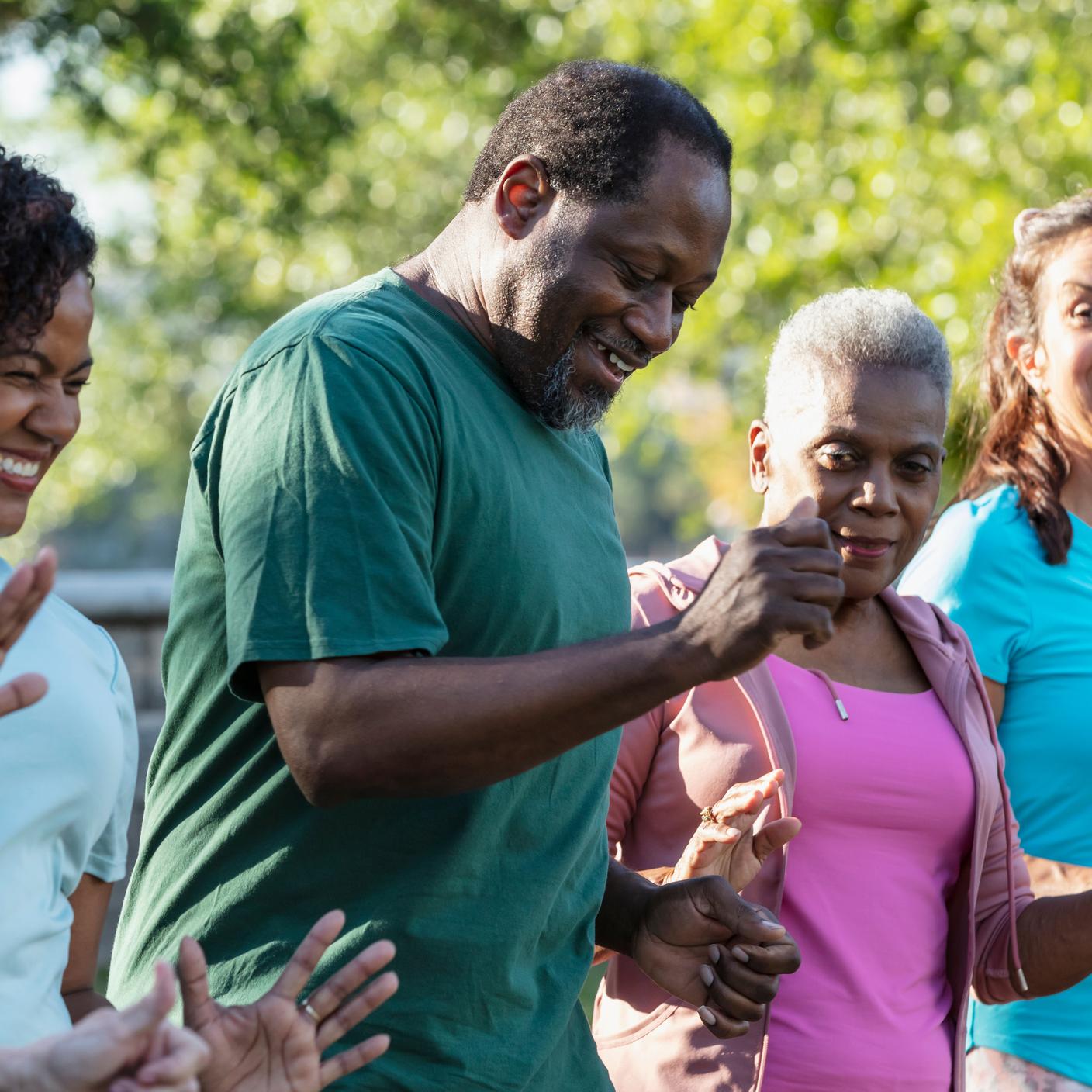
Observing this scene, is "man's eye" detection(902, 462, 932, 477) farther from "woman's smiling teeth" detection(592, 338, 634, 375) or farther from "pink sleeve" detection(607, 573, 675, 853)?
"woman's smiling teeth" detection(592, 338, 634, 375)

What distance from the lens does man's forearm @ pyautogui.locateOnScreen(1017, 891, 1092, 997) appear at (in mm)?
3068

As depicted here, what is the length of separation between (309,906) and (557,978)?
435 mm

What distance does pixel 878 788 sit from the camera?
2.96 meters

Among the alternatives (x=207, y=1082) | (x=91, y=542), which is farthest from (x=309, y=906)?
(x=91, y=542)

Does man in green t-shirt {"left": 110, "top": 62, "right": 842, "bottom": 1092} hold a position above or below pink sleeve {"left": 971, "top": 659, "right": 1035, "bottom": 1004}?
above

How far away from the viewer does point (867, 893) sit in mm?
2934

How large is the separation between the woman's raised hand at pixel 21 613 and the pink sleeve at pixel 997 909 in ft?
6.65

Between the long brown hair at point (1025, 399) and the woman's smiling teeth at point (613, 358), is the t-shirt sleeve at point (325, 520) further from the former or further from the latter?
the long brown hair at point (1025, 399)

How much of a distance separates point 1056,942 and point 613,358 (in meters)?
1.49

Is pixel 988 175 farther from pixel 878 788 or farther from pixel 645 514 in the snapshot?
pixel 645 514

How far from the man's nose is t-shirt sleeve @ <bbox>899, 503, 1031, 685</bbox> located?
3.94 feet

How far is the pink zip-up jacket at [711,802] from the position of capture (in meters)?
2.86

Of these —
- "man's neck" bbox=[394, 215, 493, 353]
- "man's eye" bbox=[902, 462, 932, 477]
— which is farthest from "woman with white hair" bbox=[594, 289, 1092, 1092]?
"man's neck" bbox=[394, 215, 493, 353]

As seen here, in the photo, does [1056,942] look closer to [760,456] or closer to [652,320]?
[760,456]
